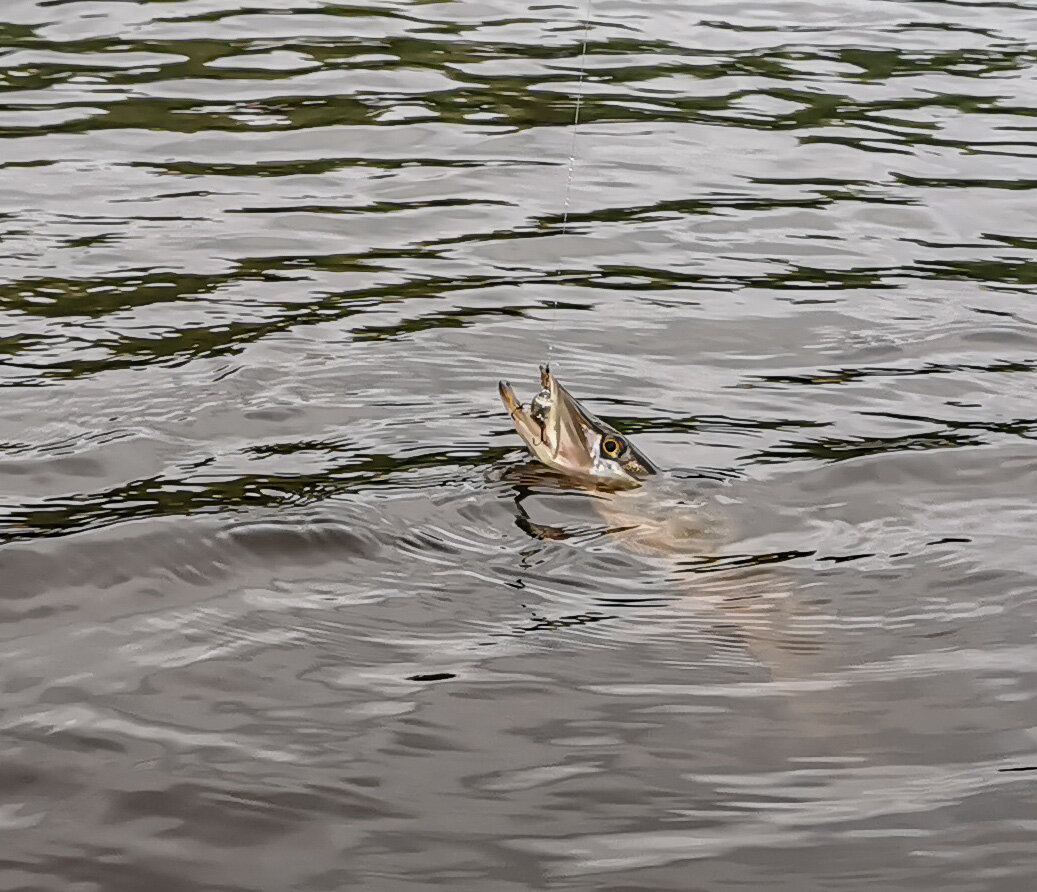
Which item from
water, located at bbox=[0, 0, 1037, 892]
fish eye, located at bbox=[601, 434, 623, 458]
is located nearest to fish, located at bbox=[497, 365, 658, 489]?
fish eye, located at bbox=[601, 434, 623, 458]

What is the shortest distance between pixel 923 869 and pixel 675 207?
20.4 ft

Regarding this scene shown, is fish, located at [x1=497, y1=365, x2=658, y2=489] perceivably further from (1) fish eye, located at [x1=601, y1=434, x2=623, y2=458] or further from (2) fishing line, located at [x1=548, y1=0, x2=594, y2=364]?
(2) fishing line, located at [x1=548, y1=0, x2=594, y2=364]

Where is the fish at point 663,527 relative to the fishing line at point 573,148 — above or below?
below

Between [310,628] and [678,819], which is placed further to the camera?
[310,628]

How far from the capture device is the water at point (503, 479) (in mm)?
4305

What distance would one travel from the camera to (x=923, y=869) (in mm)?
4113

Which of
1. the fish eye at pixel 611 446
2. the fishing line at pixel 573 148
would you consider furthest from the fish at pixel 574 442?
the fishing line at pixel 573 148

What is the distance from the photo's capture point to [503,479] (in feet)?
21.0

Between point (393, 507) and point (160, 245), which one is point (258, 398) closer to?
point (393, 507)

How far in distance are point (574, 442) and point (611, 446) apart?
149 mm

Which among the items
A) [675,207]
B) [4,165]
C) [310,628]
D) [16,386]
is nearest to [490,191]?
[675,207]

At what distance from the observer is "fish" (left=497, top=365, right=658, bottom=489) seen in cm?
633

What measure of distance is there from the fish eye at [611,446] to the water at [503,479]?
24 cm

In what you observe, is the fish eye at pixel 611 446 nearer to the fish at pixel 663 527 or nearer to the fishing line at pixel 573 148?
the fish at pixel 663 527
